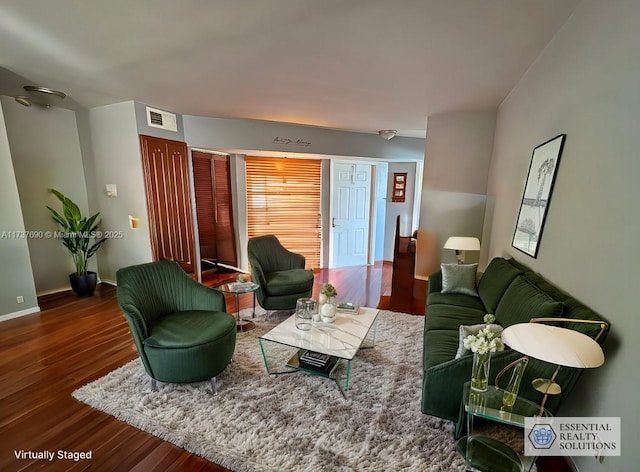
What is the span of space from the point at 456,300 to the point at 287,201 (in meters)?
3.65

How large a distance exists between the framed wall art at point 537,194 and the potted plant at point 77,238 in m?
5.27

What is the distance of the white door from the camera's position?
5.76 m

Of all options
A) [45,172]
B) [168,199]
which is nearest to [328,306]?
[168,199]

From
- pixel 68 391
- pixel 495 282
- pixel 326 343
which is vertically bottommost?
pixel 68 391

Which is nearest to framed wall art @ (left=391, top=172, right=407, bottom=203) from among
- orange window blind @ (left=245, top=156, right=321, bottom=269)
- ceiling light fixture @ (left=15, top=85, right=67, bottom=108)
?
orange window blind @ (left=245, top=156, right=321, bottom=269)

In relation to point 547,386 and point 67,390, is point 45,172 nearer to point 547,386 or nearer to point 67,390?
point 67,390

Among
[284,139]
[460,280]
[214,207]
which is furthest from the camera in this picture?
[214,207]

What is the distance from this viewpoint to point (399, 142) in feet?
18.6

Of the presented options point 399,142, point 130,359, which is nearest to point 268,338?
point 130,359

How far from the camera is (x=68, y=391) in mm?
2137

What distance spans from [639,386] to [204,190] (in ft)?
17.0

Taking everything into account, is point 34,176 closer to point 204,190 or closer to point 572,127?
point 204,190

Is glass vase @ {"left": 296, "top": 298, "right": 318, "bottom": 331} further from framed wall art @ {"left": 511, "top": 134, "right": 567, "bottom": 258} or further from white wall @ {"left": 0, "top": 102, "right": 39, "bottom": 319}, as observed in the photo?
white wall @ {"left": 0, "top": 102, "right": 39, "bottom": 319}

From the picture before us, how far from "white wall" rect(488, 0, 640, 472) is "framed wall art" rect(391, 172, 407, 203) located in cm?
402
